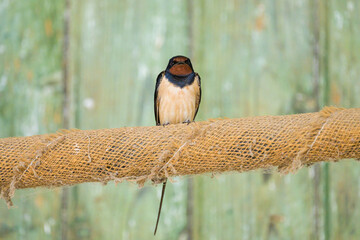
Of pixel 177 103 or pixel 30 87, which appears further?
pixel 177 103

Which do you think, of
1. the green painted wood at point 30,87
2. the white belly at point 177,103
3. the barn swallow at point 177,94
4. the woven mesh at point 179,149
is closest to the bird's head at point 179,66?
the barn swallow at point 177,94

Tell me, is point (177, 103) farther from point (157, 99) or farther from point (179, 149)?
point (179, 149)

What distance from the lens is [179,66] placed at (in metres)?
2.14

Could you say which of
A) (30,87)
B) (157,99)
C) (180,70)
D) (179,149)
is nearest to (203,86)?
(180,70)

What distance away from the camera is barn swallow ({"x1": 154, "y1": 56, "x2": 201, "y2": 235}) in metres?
2.20

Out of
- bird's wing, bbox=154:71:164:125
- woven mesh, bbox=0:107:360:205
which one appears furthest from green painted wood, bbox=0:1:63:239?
woven mesh, bbox=0:107:360:205

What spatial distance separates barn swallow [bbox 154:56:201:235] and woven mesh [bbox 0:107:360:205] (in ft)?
2.41

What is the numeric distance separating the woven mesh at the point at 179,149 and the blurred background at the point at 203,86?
1.81 feet

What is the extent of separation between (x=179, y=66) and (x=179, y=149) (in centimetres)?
78

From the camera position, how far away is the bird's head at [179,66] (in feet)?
6.84

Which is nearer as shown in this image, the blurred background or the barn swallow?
the blurred background

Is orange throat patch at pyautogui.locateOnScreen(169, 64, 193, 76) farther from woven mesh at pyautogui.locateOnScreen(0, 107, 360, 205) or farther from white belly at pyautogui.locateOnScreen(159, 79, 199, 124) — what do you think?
woven mesh at pyautogui.locateOnScreen(0, 107, 360, 205)

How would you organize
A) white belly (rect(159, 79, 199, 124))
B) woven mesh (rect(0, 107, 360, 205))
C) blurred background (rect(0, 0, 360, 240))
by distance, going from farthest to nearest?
white belly (rect(159, 79, 199, 124)) → blurred background (rect(0, 0, 360, 240)) → woven mesh (rect(0, 107, 360, 205))

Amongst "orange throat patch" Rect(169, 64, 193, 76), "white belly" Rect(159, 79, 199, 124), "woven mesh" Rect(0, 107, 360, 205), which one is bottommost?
"woven mesh" Rect(0, 107, 360, 205)
